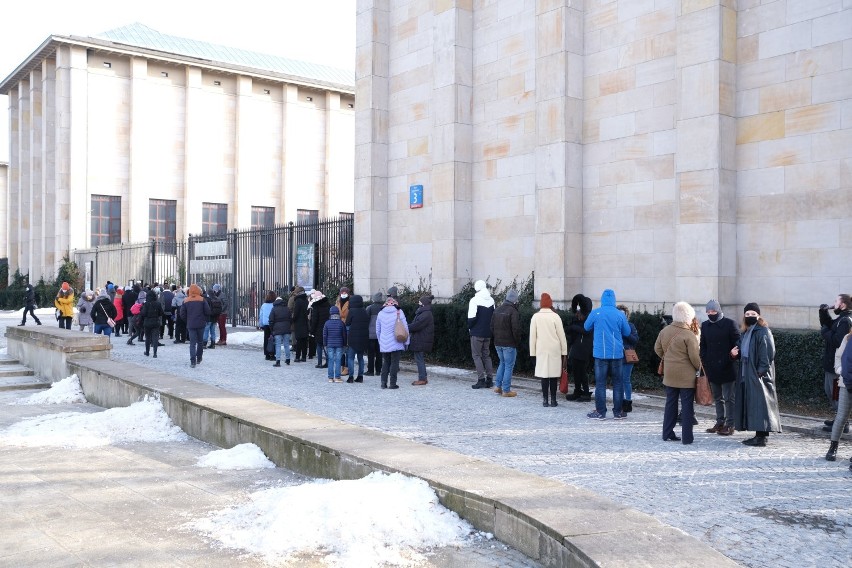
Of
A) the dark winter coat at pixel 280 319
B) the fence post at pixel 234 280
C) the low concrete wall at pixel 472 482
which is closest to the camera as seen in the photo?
the low concrete wall at pixel 472 482

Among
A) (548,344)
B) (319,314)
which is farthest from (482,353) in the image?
(319,314)

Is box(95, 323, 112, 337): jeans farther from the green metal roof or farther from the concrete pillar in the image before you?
the green metal roof

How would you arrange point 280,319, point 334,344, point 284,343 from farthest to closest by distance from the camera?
1. point 284,343
2. point 280,319
3. point 334,344

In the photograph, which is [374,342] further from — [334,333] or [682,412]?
[682,412]

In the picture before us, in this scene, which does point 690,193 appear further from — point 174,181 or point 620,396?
point 174,181

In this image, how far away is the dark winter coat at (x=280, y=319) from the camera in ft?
54.7

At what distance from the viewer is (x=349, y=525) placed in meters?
5.41

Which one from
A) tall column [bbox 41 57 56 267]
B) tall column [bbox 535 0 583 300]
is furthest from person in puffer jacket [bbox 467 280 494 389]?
tall column [bbox 41 57 56 267]

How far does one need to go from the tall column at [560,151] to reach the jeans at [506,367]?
280 centimetres

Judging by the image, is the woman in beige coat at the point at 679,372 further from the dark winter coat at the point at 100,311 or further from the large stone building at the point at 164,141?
the large stone building at the point at 164,141

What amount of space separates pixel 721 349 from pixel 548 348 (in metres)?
2.69

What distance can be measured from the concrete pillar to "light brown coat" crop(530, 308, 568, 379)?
36.8 m

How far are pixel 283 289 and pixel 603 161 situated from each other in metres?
9.88

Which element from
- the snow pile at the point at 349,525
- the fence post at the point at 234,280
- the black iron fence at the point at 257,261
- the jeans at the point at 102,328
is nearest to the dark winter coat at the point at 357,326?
the black iron fence at the point at 257,261
